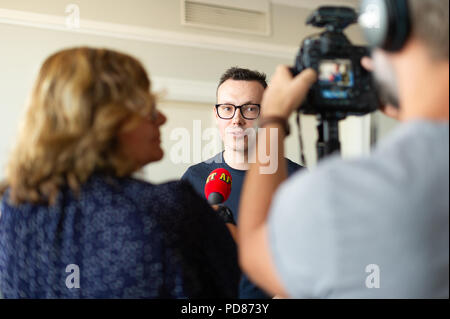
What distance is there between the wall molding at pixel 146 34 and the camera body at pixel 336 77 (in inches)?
87.1

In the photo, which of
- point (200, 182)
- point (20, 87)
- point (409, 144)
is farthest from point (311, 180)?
point (20, 87)

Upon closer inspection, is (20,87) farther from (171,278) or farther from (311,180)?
(311,180)

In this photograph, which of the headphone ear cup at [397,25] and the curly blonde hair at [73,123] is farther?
the curly blonde hair at [73,123]

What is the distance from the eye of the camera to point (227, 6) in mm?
3092

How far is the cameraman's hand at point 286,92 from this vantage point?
2.34ft

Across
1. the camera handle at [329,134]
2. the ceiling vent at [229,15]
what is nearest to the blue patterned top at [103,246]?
the camera handle at [329,134]

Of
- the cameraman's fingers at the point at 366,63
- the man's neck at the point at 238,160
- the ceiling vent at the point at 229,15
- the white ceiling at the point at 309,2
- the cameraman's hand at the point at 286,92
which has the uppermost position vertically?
the white ceiling at the point at 309,2

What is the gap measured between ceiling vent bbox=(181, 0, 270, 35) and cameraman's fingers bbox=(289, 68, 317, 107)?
236cm

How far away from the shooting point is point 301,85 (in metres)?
0.72

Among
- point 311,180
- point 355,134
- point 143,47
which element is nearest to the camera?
point 311,180

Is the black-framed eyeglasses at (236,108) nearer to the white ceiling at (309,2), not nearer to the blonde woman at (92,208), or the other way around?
the blonde woman at (92,208)

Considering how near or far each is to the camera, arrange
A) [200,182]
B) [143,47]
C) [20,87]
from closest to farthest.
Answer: [200,182] < [20,87] < [143,47]

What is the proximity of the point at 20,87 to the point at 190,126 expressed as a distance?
101cm
